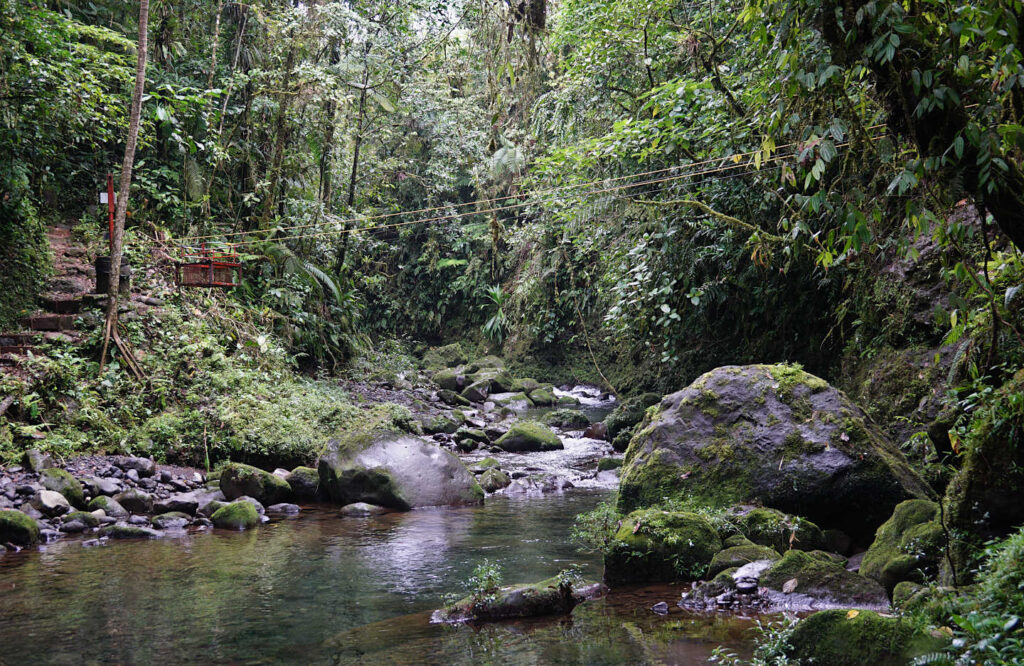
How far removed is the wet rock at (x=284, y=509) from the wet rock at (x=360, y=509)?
55cm

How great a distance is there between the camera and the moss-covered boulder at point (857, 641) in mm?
3342

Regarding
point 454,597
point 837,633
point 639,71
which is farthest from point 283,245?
point 837,633

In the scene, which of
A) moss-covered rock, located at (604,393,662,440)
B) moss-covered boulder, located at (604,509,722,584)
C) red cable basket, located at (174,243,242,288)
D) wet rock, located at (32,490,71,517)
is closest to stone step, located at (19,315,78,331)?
red cable basket, located at (174,243,242,288)

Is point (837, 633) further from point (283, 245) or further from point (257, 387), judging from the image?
point (283, 245)

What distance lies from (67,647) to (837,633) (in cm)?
445

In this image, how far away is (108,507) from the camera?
321 inches

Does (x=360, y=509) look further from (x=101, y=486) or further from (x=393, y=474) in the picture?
(x=101, y=486)

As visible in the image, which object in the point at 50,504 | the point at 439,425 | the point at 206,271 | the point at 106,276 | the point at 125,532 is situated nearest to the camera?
the point at 125,532

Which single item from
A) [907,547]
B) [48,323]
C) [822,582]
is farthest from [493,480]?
[48,323]

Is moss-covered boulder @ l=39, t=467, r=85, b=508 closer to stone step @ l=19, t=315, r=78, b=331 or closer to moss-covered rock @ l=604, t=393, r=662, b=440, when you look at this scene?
stone step @ l=19, t=315, r=78, b=331

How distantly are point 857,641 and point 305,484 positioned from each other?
745cm

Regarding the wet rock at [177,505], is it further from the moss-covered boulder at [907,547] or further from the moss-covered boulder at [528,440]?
the moss-covered boulder at [907,547]

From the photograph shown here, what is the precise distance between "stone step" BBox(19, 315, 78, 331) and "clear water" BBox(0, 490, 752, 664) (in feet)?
15.0

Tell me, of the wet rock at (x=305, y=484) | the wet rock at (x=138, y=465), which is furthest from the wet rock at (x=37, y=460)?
the wet rock at (x=305, y=484)
